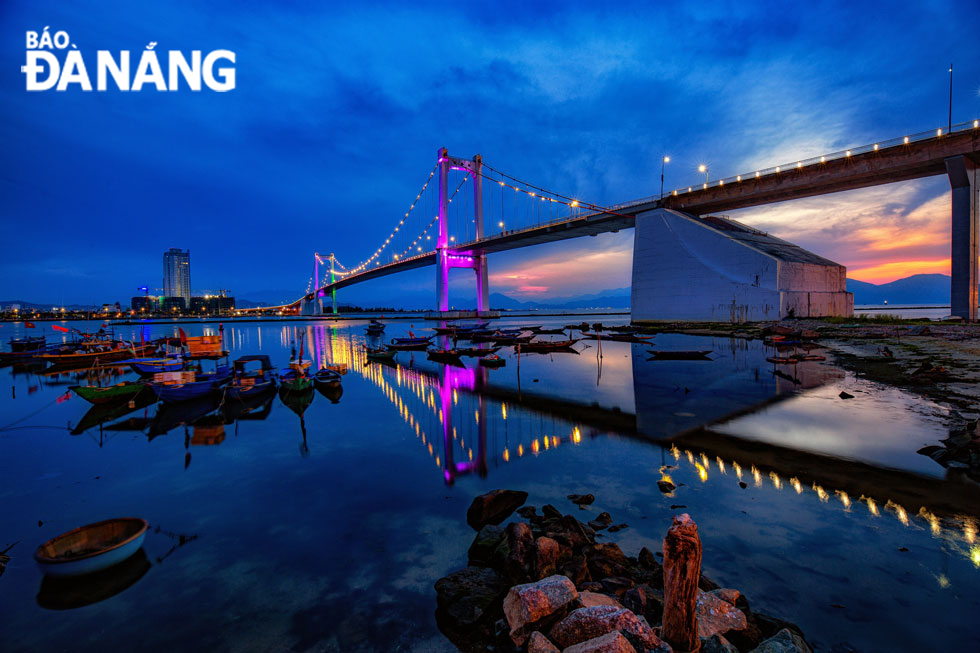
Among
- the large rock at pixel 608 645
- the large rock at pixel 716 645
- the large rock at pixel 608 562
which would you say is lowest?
the large rock at pixel 608 562

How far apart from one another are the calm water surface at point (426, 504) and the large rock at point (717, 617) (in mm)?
782

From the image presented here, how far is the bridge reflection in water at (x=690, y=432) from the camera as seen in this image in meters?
5.82

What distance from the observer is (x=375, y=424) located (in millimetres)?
11539

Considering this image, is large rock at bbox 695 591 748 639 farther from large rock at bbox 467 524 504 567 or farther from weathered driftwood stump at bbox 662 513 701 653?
large rock at bbox 467 524 504 567

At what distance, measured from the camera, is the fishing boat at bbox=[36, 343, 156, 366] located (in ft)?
85.4

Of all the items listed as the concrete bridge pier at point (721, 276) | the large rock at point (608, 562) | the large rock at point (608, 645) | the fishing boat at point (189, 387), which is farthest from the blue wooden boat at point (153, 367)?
the concrete bridge pier at point (721, 276)

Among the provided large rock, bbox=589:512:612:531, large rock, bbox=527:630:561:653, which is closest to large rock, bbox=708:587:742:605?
large rock, bbox=527:630:561:653

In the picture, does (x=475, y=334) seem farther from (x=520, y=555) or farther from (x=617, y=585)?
(x=617, y=585)

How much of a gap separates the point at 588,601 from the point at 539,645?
66 cm

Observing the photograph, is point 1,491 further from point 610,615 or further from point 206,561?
point 610,615

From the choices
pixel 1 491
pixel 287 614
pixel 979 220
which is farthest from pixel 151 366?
pixel 979 220

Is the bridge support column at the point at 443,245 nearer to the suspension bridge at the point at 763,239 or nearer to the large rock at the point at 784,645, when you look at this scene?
the suspension bridge at the point at 763,239

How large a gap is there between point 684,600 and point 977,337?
30145 millimetres

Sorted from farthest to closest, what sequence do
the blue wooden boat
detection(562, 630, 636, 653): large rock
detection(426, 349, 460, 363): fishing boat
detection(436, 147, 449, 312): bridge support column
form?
detection(436, 147, 449, 312): bridge support column → detection(426, 349, 460, 363): fishing boat → the blue wooden boat → detection(562, 630, 636, 653): large rock
